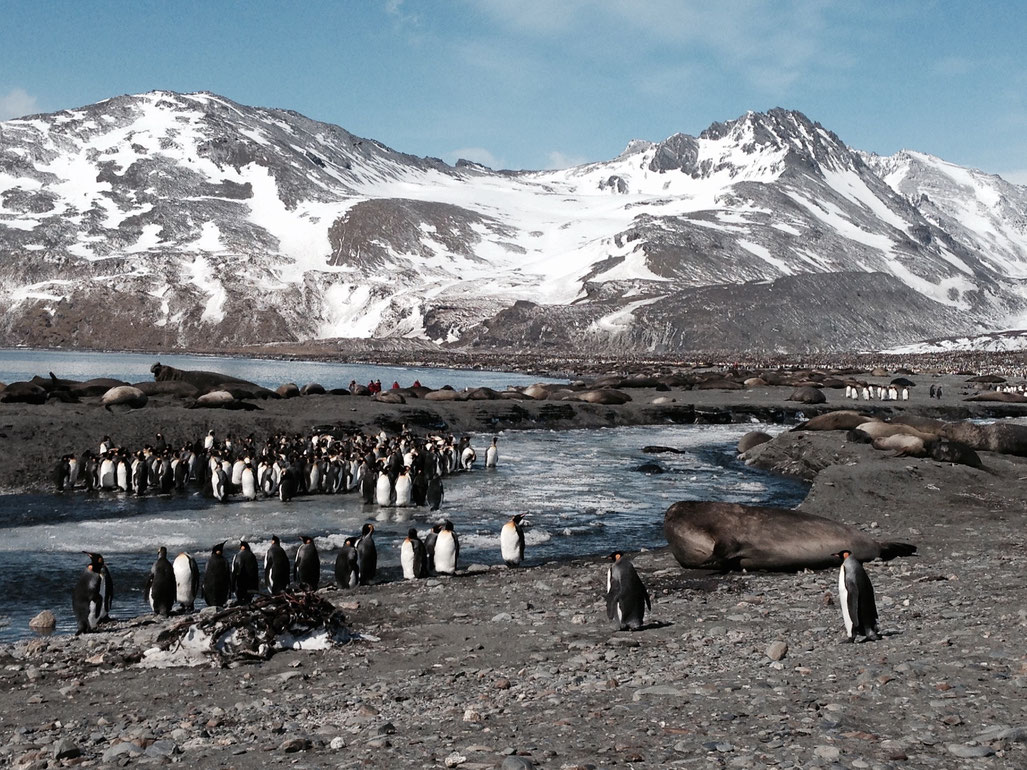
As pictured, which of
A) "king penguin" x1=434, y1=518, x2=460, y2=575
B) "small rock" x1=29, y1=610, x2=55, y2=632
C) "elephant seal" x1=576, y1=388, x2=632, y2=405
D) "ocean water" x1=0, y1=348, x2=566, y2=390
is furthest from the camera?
"ocean water" x1=0, y1=348, x2=566, y2=390

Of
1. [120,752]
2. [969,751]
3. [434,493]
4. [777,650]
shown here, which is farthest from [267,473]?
[969,751]

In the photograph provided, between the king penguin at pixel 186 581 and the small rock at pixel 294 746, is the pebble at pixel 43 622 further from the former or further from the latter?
the small rock at pixel 294 746

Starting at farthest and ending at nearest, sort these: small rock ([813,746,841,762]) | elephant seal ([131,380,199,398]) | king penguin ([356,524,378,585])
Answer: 1. elephant seal ([131,380,199,398])
2. king penguin ([356,524,378,585])
3. small rock ([813,746,841,762])

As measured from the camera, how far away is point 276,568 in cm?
1474

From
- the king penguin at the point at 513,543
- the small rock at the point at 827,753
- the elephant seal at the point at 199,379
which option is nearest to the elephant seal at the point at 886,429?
the king penguin at the point at 513,543

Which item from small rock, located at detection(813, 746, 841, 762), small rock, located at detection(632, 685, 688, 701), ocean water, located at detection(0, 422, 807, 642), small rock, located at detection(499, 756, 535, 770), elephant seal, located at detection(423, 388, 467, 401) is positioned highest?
elephant seal, located at detection(423, 388, 467, 401)

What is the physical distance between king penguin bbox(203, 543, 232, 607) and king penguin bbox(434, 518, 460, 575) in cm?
349

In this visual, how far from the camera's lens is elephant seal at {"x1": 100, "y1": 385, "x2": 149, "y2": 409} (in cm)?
3488

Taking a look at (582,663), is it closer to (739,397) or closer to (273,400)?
(273,400)

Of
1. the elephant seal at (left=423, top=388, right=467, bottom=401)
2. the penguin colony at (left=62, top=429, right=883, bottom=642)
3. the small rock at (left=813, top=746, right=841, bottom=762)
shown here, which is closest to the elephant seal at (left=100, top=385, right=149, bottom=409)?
the penguin colony at (left=62, top=429, right=883, bottom=642)

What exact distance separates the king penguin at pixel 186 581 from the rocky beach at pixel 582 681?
916 mm

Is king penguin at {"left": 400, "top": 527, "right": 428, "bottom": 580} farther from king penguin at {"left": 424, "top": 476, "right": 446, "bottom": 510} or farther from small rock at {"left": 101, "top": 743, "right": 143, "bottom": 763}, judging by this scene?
small rock at {"left": 101, "top": 743, "right": 143, "bottom": 763}

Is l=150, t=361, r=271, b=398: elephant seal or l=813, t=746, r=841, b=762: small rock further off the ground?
l=150, t=361, r=271, b=398: elephant seal

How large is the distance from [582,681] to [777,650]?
198cm
